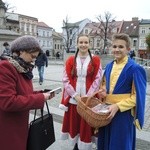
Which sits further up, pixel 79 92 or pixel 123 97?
pixel 123 97

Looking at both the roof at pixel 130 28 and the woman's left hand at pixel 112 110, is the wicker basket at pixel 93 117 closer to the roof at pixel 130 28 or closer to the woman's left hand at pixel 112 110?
the woman's left hand at pixel 112 110

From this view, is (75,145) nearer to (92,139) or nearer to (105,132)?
(92,139)

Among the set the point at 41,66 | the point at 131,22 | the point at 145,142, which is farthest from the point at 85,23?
the point at 145,142

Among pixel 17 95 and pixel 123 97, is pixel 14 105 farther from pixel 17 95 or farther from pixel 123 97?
pixel 123 97

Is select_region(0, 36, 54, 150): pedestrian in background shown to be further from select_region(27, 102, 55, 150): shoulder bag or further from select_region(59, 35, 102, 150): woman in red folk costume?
select_region(59, 35, 102, 150): woman in red folk costume

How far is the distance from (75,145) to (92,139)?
0.31m

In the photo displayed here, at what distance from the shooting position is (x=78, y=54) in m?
4.61

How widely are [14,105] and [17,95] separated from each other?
0.11 meters

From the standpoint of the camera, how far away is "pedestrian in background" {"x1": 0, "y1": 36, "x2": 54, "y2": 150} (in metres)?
2.64

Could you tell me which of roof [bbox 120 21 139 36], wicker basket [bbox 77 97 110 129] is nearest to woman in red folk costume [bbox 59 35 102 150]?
wicker basket [bbox 77 97 110 129]

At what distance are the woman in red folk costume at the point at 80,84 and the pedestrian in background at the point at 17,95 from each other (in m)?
1.58

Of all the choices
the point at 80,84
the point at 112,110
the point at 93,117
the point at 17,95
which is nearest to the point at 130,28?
the point at 80,84

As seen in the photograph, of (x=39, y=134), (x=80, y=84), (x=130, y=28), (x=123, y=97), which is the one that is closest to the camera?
(x=39, y=134)

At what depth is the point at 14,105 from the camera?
264 cm
